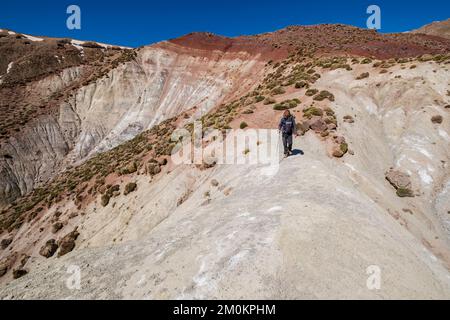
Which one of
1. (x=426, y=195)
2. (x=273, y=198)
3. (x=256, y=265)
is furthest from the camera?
(x=426, y=195)

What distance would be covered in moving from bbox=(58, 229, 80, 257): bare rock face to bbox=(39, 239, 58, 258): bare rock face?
508 millimetres

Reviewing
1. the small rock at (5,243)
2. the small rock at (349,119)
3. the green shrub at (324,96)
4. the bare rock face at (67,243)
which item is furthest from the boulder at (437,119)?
the small rock at (5,243)

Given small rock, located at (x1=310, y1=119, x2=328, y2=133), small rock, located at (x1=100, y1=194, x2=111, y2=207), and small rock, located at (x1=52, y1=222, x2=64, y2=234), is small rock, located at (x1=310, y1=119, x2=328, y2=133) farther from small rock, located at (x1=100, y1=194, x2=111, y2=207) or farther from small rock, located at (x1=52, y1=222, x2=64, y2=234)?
small rock, located at (x1=52, y1=222, x2=64, y2=234)

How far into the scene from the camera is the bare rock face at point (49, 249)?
80.9ft

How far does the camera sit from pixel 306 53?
5059 centimetres

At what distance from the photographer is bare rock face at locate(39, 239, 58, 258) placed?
80.9ft

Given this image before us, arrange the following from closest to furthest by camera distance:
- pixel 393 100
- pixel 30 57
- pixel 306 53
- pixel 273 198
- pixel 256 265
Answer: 1. pixel 256 265
2. pixel 273 198
3. pixel 393 100
4. pixel 306 53
5. pixel 30 57

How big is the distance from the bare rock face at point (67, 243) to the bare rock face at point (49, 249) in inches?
20.0

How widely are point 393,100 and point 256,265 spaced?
88.3 ft

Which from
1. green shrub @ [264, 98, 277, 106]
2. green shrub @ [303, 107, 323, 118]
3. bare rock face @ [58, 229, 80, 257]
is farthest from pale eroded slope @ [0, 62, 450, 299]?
green shrub @ [264, 98, 277, 106]

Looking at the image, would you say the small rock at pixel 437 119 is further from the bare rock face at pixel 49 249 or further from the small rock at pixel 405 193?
the bare rock face at pixel 49 249

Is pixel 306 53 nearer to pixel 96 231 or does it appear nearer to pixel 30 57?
pixel 96 231

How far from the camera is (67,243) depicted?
24.3m
